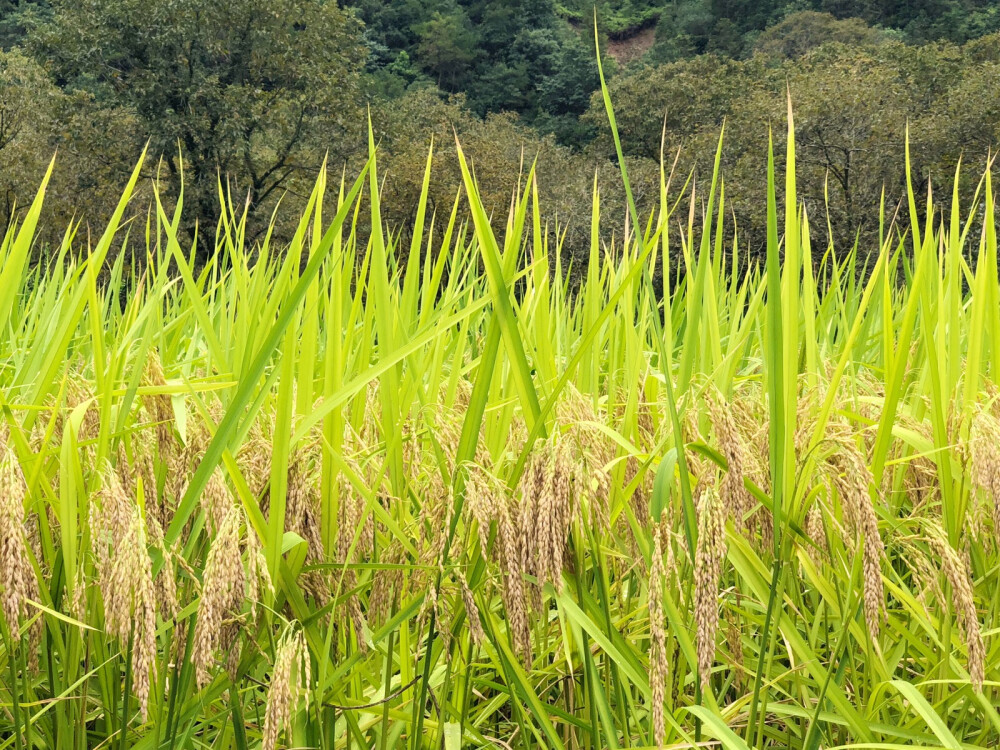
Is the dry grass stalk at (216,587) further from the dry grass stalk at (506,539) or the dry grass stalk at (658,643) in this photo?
the dry grass stalk at (658,643)

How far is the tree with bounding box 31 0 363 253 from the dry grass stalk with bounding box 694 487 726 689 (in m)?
19.9

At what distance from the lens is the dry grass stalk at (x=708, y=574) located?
0.86 metres

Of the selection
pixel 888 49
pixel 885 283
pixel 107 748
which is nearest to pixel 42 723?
pixel 107 748

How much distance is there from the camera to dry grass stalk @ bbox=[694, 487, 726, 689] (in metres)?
0.86

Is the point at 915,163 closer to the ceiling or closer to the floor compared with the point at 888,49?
closer to the floor

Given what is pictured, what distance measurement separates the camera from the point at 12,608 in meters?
0.80

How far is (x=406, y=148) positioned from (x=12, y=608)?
24263 mm

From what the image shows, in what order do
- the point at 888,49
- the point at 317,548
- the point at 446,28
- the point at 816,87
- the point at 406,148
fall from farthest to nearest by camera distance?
1. the point at 446,28
2. the point at 888,49
3. the point at 406,148
4. the point at 816,87
5. the point at 317,548

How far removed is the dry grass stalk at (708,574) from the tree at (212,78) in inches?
784

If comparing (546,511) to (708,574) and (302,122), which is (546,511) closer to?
(708,574)

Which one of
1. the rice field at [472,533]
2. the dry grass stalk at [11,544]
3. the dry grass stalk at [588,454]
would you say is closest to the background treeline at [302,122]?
the rice field at [472,533]

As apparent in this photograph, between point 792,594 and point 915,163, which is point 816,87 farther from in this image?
point 792,594

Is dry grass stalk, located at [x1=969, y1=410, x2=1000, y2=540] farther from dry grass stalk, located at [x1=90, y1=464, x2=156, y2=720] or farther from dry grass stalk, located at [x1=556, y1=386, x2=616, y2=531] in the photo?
dry grass stalk, located at [x1=90, y1=464, x2=156, y2=720]

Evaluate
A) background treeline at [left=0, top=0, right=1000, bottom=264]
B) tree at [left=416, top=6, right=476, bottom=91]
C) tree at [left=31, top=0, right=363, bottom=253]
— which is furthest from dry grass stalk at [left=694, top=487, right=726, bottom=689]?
tree at [left=416, top=6, right=476, bottom=91]
